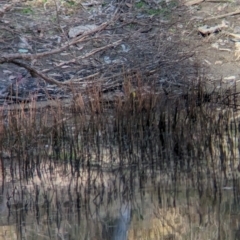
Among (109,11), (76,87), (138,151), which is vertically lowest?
(138,151)

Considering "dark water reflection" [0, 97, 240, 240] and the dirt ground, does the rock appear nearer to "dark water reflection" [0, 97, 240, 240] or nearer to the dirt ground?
the dirt ground

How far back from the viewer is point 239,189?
5973 millimetres

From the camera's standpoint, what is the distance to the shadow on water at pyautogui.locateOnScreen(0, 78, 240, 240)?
5406 mm

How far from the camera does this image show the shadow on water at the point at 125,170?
17.7ft

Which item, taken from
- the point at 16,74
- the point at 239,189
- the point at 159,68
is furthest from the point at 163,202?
the point at 16,74

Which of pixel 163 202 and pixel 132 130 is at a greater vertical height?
pixel 132 130

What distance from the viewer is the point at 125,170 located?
6.55m

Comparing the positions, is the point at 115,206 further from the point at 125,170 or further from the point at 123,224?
the point at 125,170

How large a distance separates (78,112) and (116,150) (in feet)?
1.94

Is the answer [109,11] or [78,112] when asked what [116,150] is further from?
[109,11]

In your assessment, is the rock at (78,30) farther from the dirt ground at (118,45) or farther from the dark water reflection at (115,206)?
the dark water reflection at (115,206)

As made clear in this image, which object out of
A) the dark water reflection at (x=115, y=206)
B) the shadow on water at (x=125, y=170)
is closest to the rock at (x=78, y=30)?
the shadow on water at (x=125, y=170)

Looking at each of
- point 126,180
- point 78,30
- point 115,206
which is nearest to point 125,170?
point 126,180

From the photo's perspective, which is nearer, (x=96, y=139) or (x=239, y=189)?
(x=239, y=189)
